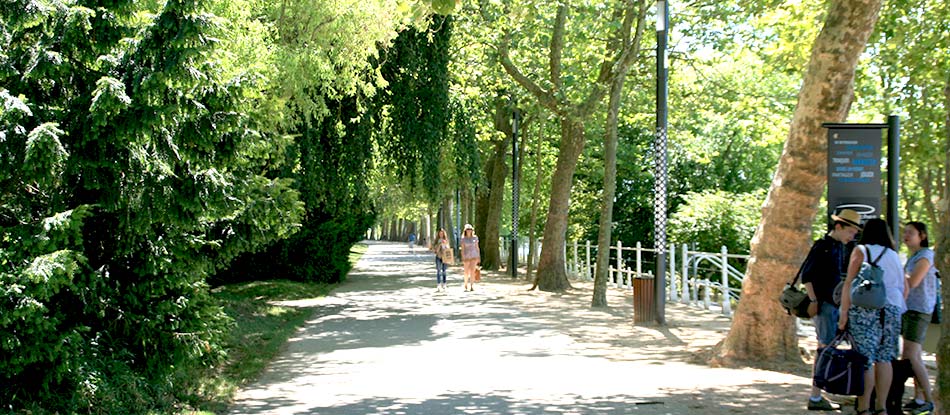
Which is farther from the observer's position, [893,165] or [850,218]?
[893,165]

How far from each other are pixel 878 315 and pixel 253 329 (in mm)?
11128

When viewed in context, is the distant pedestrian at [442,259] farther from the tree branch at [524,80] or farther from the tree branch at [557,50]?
the tree branch at [557,50]

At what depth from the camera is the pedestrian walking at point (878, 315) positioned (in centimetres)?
802

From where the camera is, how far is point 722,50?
24.1m

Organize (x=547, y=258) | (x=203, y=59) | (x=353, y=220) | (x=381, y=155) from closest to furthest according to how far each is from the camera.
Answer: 1. (x=203, y=59)
2. (x=381, y=155)
3. (x=547, y=258)
4. (x=353, y=220)

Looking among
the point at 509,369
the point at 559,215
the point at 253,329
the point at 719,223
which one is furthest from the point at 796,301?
the point at 559,215

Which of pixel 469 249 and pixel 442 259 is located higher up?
pixel 469 249

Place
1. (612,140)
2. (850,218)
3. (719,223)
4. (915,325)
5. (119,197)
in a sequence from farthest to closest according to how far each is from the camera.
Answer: (719,223)
(612,140)
(915,325)
(850,218)
(119,197)

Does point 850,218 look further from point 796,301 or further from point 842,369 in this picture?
point 842,369

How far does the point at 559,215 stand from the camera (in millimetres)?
27484

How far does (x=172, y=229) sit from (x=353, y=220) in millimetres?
23738

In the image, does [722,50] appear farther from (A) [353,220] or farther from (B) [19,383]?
(B) [19,383]

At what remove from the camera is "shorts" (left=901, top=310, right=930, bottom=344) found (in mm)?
8805

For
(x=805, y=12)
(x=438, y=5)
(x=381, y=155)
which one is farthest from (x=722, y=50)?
(x=438, y=5)
